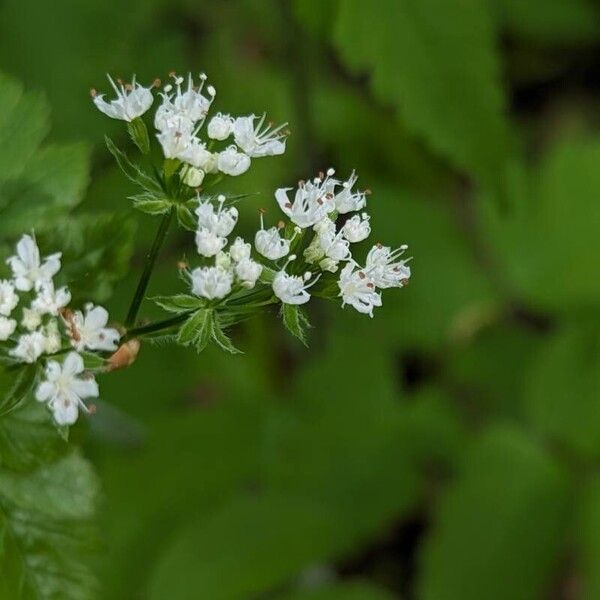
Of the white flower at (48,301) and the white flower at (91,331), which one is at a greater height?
the white flower at (48,301)

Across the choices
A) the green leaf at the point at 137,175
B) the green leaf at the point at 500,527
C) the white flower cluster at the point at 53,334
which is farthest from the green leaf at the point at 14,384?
the green leaf at the point at 500,527

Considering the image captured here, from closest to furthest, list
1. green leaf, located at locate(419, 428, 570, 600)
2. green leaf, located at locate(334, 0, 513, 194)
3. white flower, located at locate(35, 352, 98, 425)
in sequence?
white flower, located at locate(35, 352, 98, 425) → green leaf, located at locate(334, 0, 513, 194) → green leaf, located at locate(419, 428, 570, 600)

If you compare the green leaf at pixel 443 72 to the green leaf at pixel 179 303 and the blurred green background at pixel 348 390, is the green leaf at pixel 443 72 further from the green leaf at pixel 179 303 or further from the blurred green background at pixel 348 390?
the green leaf at pixel 179 303

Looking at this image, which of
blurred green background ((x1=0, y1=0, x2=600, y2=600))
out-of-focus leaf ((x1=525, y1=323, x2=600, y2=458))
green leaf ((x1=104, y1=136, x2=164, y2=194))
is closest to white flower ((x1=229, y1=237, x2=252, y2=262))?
green leaf ((x1=104, y1=136, x2=164, y2=194))

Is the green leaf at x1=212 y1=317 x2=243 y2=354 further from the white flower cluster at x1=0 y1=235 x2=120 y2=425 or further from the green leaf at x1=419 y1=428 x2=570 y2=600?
the green leaf at x1=419 y1=428 x2=570 y2=600

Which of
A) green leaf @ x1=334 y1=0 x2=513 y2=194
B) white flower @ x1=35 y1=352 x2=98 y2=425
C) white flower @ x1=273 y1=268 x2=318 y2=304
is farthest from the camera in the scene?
green leaf @ x1=334 y1=0 x2=513 y2=194
